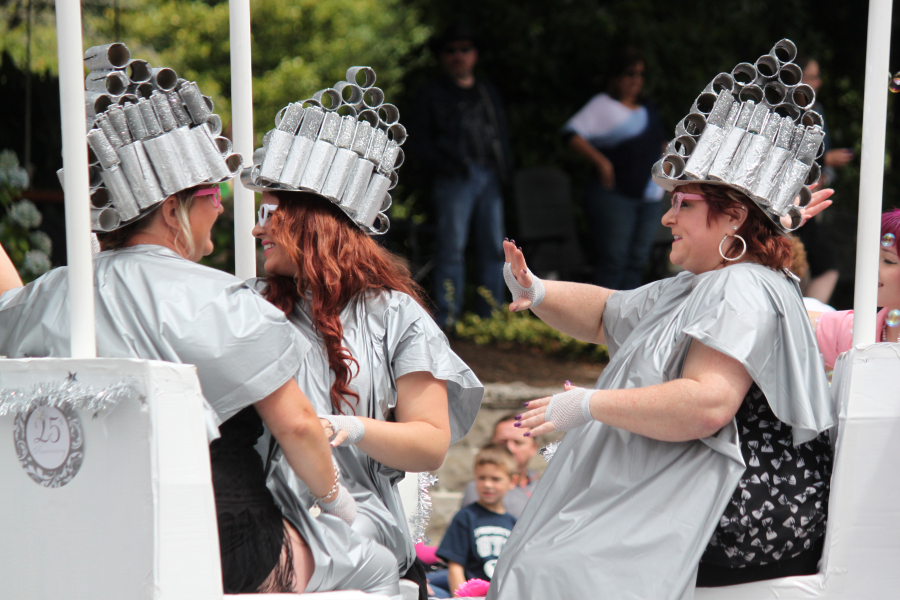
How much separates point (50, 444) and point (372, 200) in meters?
0.92

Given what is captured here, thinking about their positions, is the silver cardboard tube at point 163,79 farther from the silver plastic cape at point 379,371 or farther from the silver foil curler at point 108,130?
the silver plastic cape at point 379,371

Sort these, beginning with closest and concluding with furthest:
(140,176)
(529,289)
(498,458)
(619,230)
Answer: (140,176), (529,289), (498,458), (619,230)

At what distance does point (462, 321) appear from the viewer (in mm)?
6387

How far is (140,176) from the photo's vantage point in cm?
189

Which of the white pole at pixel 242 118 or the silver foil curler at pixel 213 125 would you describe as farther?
the white pole at pixel 242 118

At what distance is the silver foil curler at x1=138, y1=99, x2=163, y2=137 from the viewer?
1923 millimetres

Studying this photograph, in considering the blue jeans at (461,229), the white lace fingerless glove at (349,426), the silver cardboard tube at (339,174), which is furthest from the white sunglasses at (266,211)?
the blue jeans at (461,229)

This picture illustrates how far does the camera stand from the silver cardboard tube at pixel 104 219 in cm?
188

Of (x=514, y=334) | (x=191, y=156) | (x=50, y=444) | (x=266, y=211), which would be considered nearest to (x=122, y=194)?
(x=191, y=156)

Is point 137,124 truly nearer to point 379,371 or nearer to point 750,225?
point 379,371

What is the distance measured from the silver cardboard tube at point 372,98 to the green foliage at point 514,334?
3.76 m

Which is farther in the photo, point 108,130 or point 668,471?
point 668,471

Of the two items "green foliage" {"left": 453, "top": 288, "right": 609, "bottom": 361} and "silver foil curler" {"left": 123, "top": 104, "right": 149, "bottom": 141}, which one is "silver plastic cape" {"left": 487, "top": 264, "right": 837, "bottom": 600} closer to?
"silver foil curler" {"left": 123, "top": 104, "right": 149, "bottom": 141}

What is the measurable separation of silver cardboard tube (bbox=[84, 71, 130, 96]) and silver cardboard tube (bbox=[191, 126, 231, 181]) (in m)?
0.17
